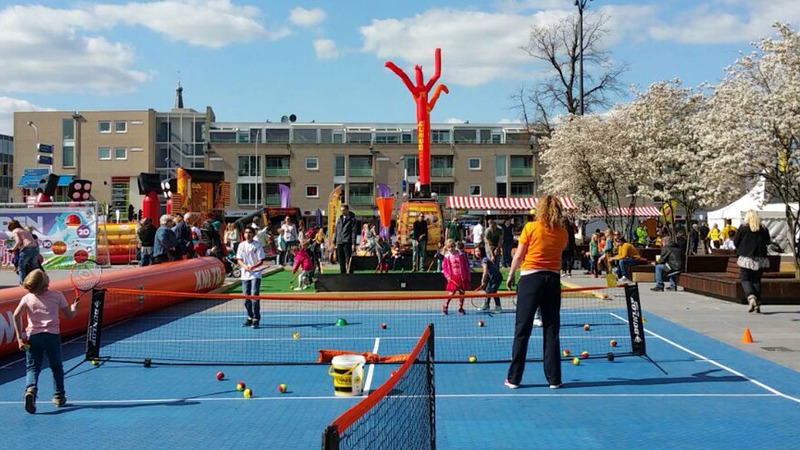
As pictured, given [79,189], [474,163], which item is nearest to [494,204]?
[79,189]

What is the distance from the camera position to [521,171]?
76.2 metres

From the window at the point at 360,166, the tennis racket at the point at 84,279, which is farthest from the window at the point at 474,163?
the tennis racket at the point at 84,279

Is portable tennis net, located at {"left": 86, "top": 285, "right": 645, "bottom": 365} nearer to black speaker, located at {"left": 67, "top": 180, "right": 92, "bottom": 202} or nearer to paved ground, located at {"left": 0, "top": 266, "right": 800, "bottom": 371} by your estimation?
paved ground, located at {"left": 0, "top": 266, "right": 800, "bottom": 371}

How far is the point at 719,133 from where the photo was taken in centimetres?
2400

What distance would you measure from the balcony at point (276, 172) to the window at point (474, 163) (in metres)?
18.0

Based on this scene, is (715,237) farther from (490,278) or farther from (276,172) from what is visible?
(276,172)

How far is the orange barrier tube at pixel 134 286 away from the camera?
11.0m

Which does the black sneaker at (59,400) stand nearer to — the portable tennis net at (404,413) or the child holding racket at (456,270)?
the portable tennis net at (404,413)

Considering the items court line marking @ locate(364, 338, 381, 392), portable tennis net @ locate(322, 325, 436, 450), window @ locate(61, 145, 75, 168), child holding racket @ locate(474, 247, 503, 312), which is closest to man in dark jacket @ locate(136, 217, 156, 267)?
child holding racket @ locate(474, 247, 503, 312)

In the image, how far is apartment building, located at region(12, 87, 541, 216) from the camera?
74.9 meters

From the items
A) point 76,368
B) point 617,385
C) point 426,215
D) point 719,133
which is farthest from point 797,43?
point 76,368

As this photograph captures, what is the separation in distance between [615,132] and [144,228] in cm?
2900

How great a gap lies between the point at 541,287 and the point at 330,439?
627 centimetres

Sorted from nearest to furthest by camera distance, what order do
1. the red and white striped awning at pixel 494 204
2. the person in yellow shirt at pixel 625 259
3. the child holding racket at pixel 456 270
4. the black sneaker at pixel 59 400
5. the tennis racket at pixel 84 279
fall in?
the black sneaker at pixel 59 400, the tennis racket at pixel 84 279, the child holding racket at pixel 456 270, the person in yellow shirt at pixel 625 259, the red and white striped awning at pixel 494 204
